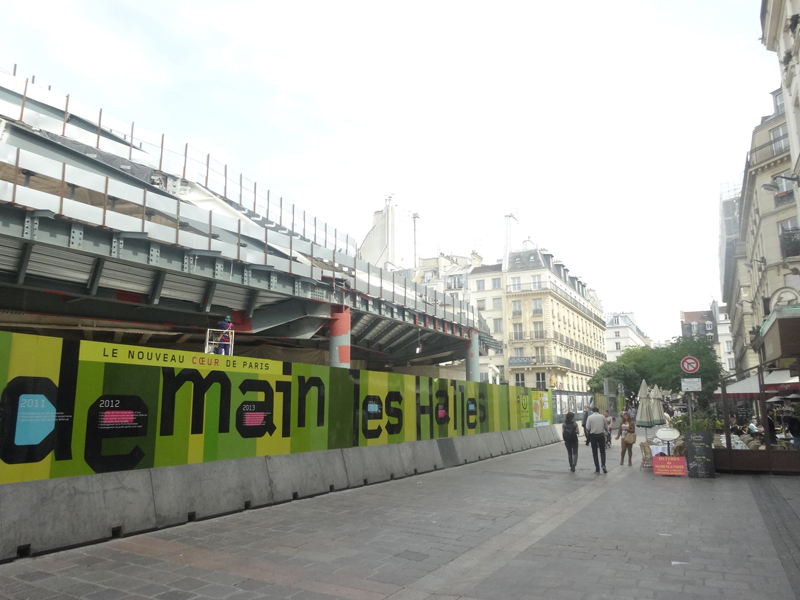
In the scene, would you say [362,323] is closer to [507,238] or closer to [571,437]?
[571,437]

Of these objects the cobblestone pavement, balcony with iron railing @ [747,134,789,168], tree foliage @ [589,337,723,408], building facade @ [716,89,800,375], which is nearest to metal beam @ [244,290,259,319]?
the cobblestone pavement

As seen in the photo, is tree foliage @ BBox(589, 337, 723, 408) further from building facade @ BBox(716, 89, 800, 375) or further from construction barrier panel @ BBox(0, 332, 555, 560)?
construction barrier panel @ BBox(0, 332, 555, 560)

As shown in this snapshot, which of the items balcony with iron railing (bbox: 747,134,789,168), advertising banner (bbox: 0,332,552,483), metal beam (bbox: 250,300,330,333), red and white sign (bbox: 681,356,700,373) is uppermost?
balcony with iron railing (bbox: 747,134,789,168)

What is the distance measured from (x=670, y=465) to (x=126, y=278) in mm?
16475

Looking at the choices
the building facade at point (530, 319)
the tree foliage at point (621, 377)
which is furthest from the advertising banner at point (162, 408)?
the tree foliage at point (621, 377)

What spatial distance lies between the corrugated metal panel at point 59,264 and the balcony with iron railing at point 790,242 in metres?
30.3

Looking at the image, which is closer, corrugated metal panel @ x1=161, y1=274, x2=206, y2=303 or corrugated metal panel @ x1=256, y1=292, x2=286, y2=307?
corrugated metal panel @ x1=161, y1=274, x2=206, y2=303

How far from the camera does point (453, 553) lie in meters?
6.36

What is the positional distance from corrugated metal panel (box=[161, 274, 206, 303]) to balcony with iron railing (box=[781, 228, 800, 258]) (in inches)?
1072

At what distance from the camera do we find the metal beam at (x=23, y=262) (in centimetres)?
1519

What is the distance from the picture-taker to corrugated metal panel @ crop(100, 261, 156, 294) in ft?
56.7

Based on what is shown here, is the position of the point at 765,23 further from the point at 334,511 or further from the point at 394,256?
the point at 394,256

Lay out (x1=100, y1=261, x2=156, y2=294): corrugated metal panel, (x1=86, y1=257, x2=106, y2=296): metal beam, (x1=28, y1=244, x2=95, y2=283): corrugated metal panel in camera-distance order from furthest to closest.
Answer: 1. (x1=100, y1=261, x2=156, y2=294): corrugated metal panel
2. (x1=86, y1=257, x2=106, y2=296): metal beam
3. (x1=28, y1=244, x2=95, y2=283): corrugated metal panel

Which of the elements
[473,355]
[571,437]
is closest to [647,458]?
[571,437]
